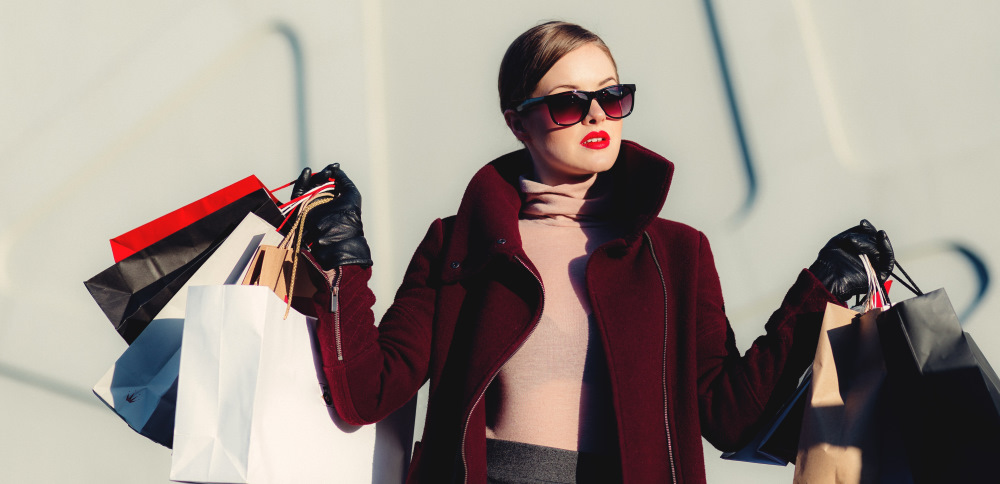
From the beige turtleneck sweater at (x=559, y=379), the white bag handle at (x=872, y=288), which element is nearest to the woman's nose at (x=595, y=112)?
the beige turtleneck sweater at (x=559, y=379)

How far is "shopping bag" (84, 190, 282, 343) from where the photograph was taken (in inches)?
54.5

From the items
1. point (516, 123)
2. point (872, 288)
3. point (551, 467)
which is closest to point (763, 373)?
point (872, 288)

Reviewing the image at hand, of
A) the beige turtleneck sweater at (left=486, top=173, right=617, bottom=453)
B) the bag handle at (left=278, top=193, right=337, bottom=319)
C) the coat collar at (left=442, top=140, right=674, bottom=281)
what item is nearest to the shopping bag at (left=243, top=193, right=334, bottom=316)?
the bag handle at (left=278, top=193, right=337, bottom=319)

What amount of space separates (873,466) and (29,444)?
6.74 ft

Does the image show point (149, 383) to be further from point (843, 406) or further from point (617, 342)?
point (843, 406)

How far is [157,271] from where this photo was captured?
1.42 m

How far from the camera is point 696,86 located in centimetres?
214

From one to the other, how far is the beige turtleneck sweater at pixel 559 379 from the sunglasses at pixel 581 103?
23cm

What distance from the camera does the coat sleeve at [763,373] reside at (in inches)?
53.1

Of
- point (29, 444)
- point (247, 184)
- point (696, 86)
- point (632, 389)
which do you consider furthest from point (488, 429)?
point (29, 444)

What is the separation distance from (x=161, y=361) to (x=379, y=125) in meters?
1.08

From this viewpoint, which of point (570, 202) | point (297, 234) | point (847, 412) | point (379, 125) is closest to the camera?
point (847, 412)

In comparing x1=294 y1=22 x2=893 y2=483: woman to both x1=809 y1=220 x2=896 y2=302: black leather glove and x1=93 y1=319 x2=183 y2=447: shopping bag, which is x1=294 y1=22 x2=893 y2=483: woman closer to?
x1=809 y1=220 x2=896 y2=302: black leather glove

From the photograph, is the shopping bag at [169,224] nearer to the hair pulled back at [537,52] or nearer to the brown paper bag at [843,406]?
the hair pulled back at [537,52]
